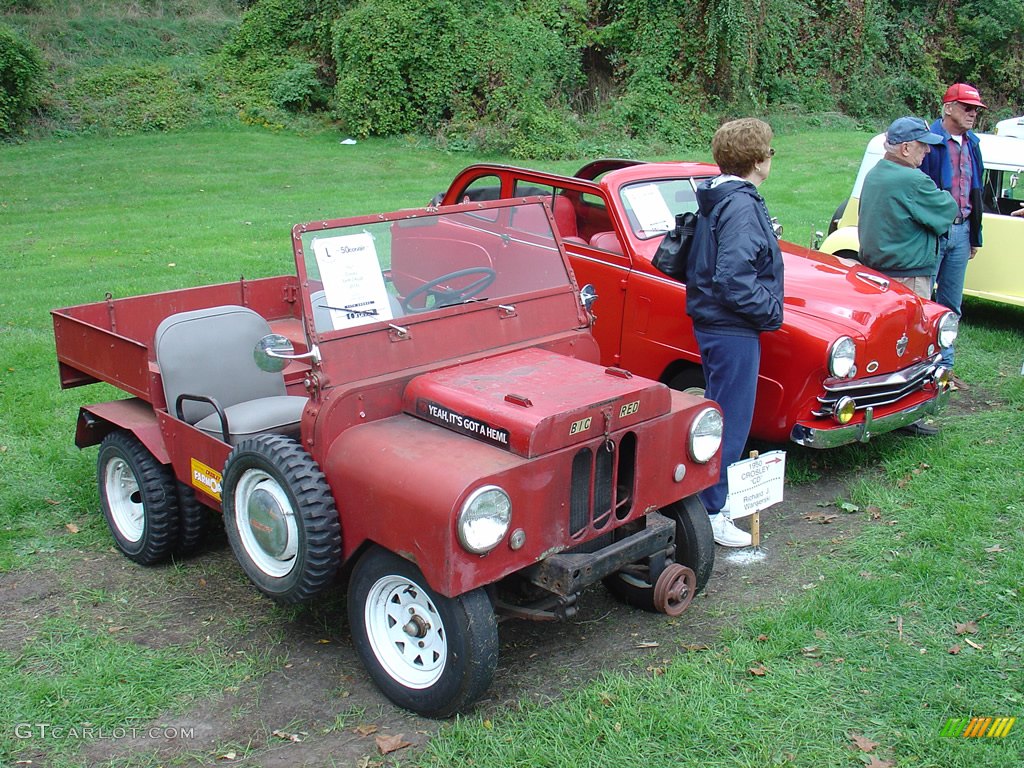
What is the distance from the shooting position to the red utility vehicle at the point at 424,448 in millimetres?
3508

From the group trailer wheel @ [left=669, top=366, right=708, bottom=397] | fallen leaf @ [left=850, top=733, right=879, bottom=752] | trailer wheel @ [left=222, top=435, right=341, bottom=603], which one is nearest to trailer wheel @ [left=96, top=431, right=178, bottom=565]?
trailer wheel @ [left=222, top=435, right=341, bottom=603]

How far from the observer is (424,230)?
4.39m

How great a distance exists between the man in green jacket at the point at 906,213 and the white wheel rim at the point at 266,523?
161 inches

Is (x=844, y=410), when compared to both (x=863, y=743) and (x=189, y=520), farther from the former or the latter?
(x=189, y=520)

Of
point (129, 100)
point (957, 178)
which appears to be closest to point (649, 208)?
point (957, 178)

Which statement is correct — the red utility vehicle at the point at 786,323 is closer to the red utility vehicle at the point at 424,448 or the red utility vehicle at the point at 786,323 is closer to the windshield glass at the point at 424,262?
the windshield glass at the point at 424,262

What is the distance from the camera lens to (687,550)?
434 cm

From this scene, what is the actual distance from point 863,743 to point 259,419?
2.88 meters

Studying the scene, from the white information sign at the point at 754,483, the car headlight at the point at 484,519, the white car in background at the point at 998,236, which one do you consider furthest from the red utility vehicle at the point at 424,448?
the white car in background at the point at 998,236

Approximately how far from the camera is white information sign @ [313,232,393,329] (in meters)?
4.07

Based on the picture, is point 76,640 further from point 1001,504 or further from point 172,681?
point 1001,504

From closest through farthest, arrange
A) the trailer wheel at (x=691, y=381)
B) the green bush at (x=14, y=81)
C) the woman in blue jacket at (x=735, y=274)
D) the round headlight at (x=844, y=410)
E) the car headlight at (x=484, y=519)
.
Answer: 1. the car headlight at (x=484, y=519)
2. the woman in blue jacket at (x=735, y=274)
3. the round headlight at (x=844, y=410)
4. the trailer wheel at (x=691, y=381)
5. the green bush at (x=14, y=81)

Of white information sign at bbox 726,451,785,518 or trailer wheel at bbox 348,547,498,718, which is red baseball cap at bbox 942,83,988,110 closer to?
white information sign at bbox 726,451,785,518

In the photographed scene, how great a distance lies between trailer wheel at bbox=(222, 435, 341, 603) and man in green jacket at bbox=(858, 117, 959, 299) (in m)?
4.33
